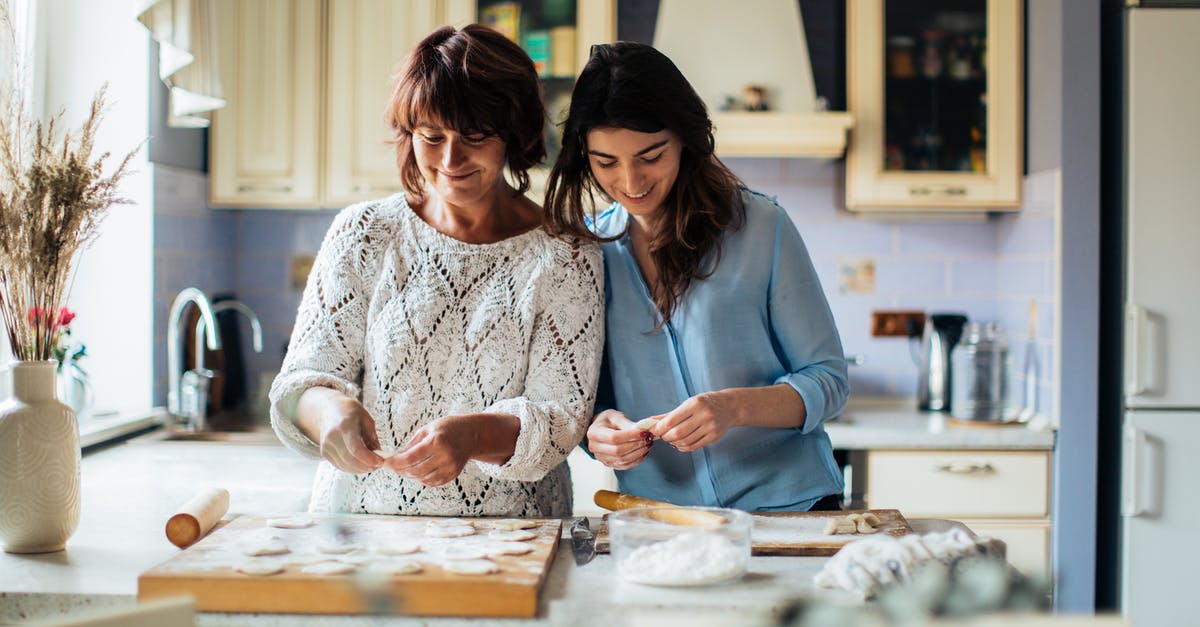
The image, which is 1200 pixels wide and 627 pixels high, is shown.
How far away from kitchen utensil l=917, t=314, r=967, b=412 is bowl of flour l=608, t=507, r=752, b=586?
2.02 metres

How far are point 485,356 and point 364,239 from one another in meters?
0.24

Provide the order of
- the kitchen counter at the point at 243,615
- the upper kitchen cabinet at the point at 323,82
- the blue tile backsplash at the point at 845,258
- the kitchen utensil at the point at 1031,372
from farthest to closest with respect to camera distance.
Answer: the blue tile backsplash at the point at 845,258, the upper kitchen cabinet at the point at 323,82, the kitchen utensil at the point at 1031,372, the kitchen counter at the point at 243,615

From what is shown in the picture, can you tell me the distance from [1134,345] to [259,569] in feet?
7.25

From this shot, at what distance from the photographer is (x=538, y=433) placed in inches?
54.0

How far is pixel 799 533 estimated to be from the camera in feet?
4.32

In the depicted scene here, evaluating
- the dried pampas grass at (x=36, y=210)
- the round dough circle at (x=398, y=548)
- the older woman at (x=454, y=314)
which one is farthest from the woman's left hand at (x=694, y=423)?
the dried pampas grass at (x=36, y=210)

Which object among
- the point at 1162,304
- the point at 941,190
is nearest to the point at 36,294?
the point at 941,190

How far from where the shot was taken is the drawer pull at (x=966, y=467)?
8.81 feet

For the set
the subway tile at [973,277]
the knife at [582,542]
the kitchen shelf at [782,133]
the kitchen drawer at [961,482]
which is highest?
the kitchen shelf at [782,133]

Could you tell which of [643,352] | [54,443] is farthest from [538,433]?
[54,443]

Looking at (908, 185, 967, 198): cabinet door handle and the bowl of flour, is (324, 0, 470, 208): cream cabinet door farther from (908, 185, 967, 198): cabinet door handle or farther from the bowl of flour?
the bowl of flour

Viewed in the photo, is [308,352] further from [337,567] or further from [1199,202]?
[1199,202]

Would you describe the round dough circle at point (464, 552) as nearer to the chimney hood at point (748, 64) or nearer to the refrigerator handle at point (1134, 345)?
the chimney hood at point (748, 64)

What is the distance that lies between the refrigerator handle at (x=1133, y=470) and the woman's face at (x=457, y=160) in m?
1.87
